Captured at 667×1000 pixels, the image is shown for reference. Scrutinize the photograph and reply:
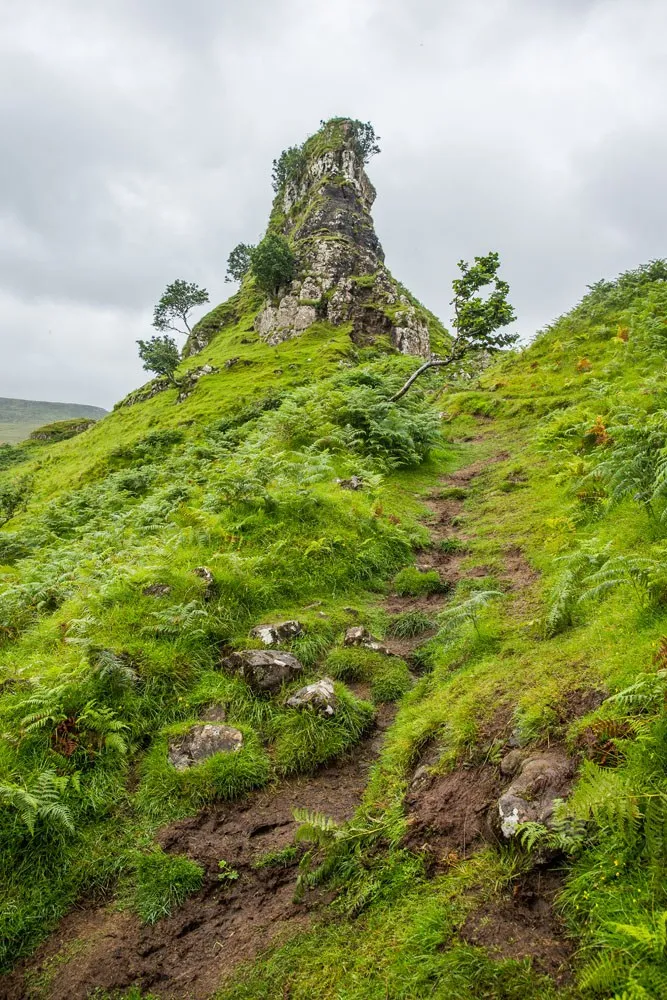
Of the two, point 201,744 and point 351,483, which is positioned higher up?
point 351,483

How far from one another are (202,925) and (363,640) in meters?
4.13

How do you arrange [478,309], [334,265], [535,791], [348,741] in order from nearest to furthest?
[535,791] < [348,741] < [478,309] < [334,265]

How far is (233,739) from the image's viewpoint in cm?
632

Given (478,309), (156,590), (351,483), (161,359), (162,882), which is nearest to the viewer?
(162,882)

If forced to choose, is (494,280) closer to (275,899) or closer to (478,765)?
(478,765)

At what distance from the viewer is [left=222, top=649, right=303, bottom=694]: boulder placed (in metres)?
7.25

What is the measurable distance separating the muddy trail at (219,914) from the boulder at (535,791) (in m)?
0.37

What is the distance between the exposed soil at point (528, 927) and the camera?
320 centimetres

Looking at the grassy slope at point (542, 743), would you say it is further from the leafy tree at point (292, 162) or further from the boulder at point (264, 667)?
the leafy tree at point (292, 162)

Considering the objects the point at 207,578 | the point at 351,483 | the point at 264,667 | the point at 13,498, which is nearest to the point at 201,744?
the point at 264,667

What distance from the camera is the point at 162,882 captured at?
16.5 ft

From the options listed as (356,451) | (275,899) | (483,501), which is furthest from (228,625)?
(356,451)

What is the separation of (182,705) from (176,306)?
276 ft

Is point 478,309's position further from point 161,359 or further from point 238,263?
point 238,263
